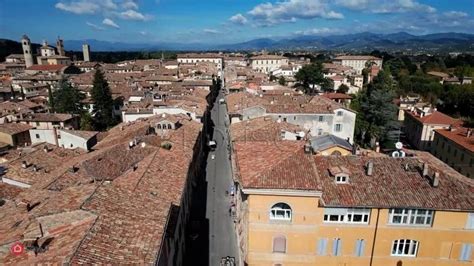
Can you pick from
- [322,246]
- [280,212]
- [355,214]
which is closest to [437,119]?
[355,214]

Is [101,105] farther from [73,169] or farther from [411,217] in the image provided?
[411,217]

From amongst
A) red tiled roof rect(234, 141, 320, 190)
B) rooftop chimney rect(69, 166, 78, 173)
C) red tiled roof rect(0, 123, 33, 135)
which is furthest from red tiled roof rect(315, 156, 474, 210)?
red tiled roof rect(0, 123, 33, 135)

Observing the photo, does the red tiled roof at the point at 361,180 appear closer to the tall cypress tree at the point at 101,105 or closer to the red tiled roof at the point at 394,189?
the red tiled roof at the point at 394,189

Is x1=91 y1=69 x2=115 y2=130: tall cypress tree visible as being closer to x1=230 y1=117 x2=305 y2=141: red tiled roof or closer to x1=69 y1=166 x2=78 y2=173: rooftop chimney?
x1=230 y1=117 x2=305 y2=141: red tiled roof

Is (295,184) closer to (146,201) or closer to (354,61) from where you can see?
(146,201)

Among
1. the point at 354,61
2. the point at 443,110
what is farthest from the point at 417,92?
the point at 354,61

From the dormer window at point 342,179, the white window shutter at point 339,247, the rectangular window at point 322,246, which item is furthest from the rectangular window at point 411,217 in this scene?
the rectangular window at point 322,246

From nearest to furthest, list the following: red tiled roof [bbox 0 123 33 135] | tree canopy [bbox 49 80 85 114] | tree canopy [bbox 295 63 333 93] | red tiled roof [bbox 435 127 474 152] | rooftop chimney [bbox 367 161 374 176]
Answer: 1. rooftop chimney [bbox 367 161 374 176]
2. red tiled roof [bbox 435 127 474 152]
3. red tiled roof [bbox 0 123 33 135]
4. tree canopy [bbox 49 80 85 114]
5. tree canopy [bbox 295 63 333 93]
